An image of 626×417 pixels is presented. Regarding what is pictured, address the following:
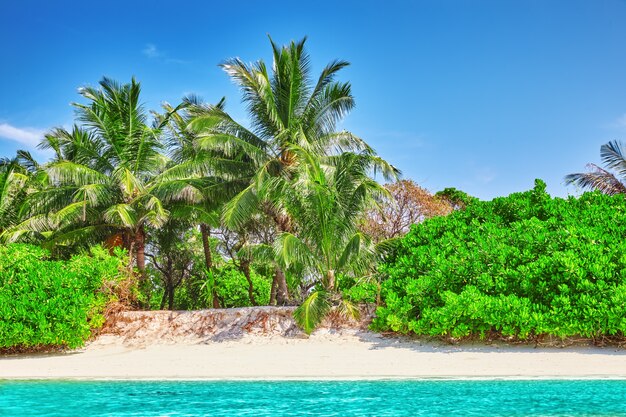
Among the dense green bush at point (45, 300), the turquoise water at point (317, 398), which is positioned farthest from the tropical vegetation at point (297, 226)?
the turquoise water at point (317, 398)

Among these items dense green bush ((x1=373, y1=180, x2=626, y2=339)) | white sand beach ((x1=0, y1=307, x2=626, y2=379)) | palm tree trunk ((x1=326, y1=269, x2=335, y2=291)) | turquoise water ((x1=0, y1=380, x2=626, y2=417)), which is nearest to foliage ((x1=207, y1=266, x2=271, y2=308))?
white sand beach ((x1=0, y1=307, x2=626, y2=379))

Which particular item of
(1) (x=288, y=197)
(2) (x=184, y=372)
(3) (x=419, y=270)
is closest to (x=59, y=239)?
(1) (x=288, y=197)

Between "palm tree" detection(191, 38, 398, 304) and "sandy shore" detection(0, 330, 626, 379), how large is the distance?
546 cm

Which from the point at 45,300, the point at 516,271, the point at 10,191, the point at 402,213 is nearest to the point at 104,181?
the point at 10,191

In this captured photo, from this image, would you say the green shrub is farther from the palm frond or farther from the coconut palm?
the palm frond

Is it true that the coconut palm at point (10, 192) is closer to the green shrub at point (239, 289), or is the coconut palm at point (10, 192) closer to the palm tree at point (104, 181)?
the palm tree at point (104, 181)

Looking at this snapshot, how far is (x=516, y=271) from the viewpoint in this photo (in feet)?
42.7

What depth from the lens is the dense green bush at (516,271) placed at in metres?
12.1

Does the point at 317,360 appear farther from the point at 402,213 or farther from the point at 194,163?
the point at 402,213

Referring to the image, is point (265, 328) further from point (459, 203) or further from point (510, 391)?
point (459, 203)

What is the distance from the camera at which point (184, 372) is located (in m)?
11.2

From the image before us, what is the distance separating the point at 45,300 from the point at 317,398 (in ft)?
28.1

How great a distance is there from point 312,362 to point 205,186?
961 centimetres

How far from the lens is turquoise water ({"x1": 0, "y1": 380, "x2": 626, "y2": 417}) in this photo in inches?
300
